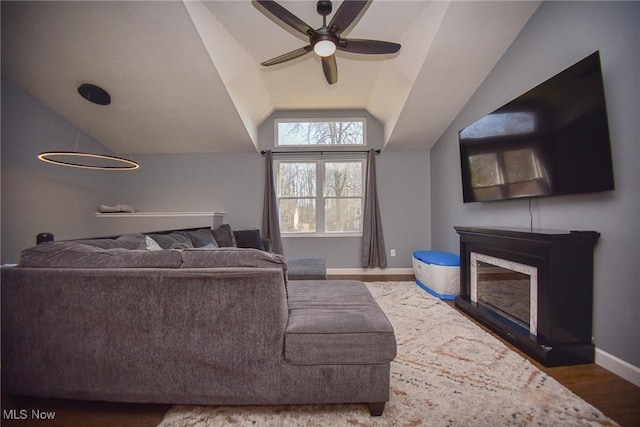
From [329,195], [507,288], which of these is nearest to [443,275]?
[507,288]

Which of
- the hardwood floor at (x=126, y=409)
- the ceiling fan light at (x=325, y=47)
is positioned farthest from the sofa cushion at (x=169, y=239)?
the ceiling fan light at (x=325, y=47)

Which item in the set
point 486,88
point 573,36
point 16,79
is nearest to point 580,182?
point 573,36

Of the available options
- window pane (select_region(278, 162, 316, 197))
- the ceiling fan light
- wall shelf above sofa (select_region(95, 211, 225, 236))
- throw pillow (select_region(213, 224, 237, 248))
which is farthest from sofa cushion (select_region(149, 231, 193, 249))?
window pane (select_region(278, 162, 316, 197))

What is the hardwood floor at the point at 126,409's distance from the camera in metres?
1.25

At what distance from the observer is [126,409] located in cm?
133

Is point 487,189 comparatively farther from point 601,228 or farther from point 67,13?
point 67,13

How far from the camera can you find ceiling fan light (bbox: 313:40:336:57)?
1896 millimetres

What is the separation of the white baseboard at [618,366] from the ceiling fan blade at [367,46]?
2.64m

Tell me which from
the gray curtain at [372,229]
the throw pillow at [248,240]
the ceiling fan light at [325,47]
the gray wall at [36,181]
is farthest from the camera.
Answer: the gray curtain at [372,229]

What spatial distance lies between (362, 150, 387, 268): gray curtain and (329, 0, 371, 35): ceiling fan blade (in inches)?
102

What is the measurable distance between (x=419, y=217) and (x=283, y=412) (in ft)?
12.4

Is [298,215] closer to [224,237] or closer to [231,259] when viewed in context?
[224,237]

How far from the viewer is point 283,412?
50.6 inches

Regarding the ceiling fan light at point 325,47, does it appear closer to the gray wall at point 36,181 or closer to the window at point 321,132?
the window at point 321,132
